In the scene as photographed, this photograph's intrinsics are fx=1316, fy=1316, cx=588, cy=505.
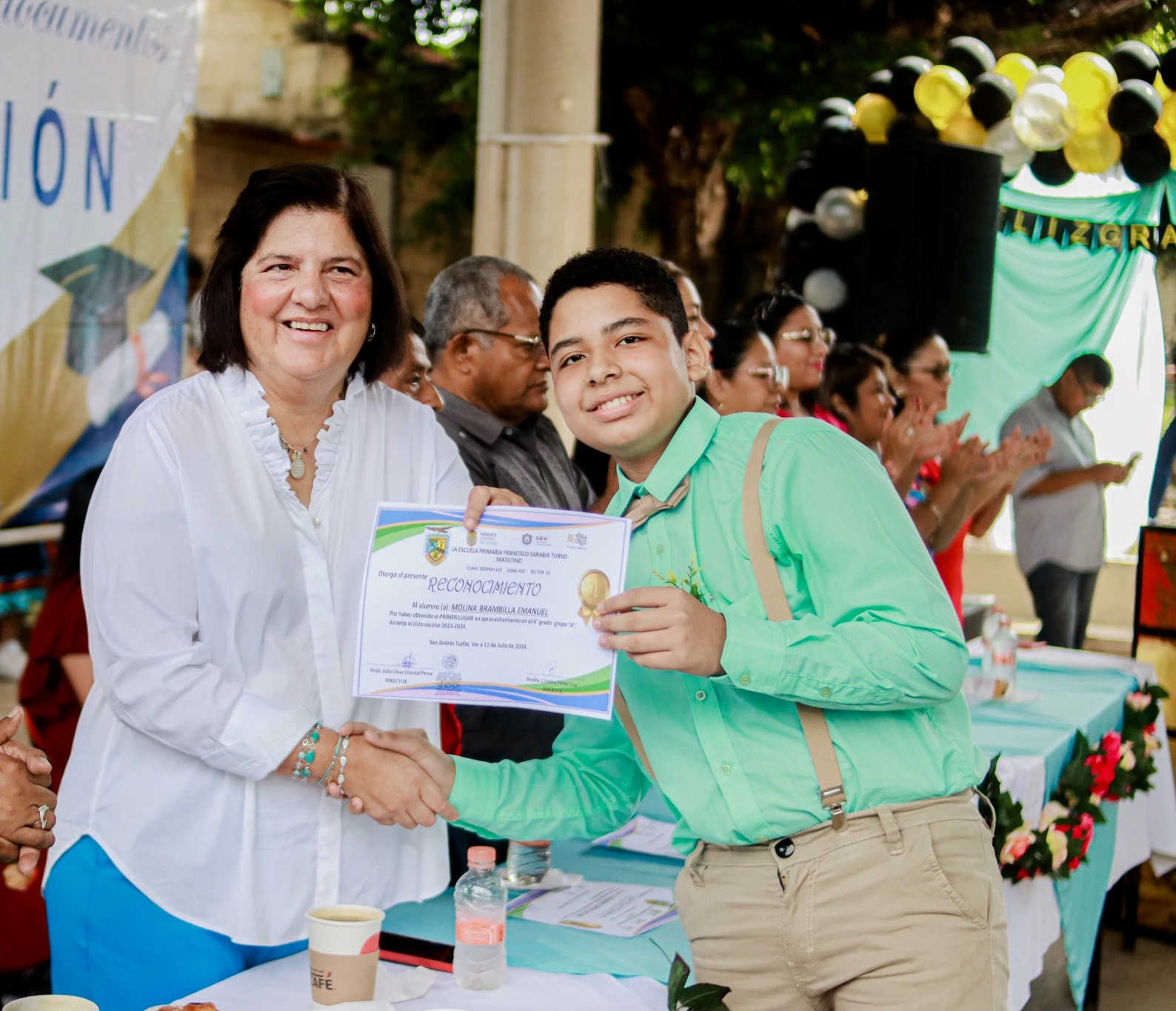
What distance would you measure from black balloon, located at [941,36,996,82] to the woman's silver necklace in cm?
681

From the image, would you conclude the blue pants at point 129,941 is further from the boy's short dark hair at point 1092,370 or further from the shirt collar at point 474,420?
the boy's short dark hair at point 1092,370

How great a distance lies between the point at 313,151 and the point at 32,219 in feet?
35.5

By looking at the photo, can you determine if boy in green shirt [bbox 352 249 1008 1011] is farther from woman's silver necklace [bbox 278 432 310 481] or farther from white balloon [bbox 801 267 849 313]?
white balloon [bbox 801 267 849 313]

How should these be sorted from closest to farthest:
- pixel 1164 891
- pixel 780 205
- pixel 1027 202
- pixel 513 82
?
pixel 1164 891 < pixel 513 82 < pixel 1027 202 < pixel 780 205

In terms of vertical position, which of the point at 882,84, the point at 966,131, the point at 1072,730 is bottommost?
the point at 1072,730

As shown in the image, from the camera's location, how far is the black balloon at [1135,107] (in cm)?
715

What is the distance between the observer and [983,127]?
302 inches

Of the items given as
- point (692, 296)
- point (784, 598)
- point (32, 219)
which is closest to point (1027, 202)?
point (692, 296)

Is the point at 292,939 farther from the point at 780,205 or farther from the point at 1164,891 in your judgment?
the point at 780,205

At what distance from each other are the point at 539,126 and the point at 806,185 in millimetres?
2361

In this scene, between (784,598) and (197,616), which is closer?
(784,598)

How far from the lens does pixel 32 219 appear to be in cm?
433

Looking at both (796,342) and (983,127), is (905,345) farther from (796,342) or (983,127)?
(983,127)

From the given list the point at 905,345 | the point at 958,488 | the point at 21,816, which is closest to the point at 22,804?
the point at 21,816
